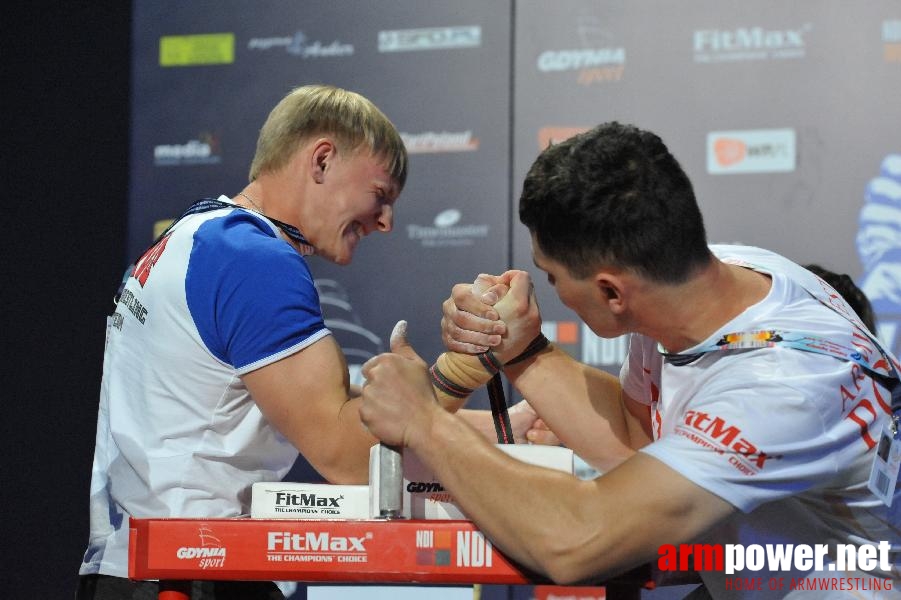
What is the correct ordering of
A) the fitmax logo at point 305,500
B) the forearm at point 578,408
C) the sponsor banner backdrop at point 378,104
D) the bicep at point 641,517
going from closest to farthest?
1. the bicep at point 641,517
2. the fitmax logo at point 305,500
3. the forearm at point 578,408
4. the sponsor banner backdrop at point 378,104

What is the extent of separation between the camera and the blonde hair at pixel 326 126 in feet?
6.84

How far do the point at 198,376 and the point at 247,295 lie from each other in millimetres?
168

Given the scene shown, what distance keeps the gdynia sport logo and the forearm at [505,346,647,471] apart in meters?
0.46

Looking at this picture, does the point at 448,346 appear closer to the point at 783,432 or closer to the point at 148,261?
the point at 148,261

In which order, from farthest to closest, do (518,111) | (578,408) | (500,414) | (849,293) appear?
1. (518,111)
2. (849,293)
3. (578,408)
4. (500,414)

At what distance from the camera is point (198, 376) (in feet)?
5.62

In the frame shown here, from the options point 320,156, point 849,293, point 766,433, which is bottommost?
point 766,433

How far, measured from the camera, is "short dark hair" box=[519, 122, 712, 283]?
1521 millimetres

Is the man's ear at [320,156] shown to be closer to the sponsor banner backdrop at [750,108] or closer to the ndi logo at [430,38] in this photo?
the sponsor banner backdrop at [750,108]

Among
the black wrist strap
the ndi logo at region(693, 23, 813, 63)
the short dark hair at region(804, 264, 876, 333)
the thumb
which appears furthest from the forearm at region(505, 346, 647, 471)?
the ndi logo at region(693, 23, 813, 63)

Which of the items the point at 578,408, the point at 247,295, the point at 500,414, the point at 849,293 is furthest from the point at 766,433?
the point at 849,293

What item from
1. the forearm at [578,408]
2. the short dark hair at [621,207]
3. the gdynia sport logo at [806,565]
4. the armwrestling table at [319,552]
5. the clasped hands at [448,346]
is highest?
the short dark hair at [621,207]

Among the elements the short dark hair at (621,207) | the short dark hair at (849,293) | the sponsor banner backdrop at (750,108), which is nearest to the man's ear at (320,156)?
the short dark hair at (621,207)

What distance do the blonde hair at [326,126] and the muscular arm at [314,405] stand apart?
57 cm
